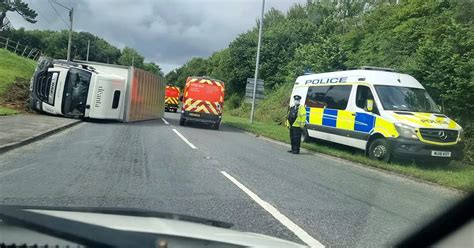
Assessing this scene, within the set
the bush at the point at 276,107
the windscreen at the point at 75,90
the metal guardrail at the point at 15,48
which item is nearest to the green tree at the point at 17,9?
the metal guardrail at the point at 15,48

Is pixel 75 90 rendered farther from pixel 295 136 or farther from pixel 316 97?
pixel 295 136

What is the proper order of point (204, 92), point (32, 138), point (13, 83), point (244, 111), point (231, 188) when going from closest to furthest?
point (231, 188) < point (32, 138) < point (204, 92) < point (13, 83) < point (244, 111)

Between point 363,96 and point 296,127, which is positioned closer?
point 363,96

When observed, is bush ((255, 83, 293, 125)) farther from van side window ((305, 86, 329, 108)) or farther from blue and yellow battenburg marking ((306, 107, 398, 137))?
blue and yellow battenburg marking ((306, 107, 398, 137))

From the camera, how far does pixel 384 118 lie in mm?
14031

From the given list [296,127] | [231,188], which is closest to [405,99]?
[296,127]

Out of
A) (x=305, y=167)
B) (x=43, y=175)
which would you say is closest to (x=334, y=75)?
(x=305, y=167)

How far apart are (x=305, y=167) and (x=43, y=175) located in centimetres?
618

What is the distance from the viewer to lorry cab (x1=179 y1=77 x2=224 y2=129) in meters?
25.0

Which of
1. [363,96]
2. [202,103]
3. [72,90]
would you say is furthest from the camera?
[202,103]

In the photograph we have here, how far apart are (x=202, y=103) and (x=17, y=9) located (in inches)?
2448

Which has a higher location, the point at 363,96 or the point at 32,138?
the point at 363,96

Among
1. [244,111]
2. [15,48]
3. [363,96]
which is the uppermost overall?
[15,48]

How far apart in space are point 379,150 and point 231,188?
→ 7.10 meters
